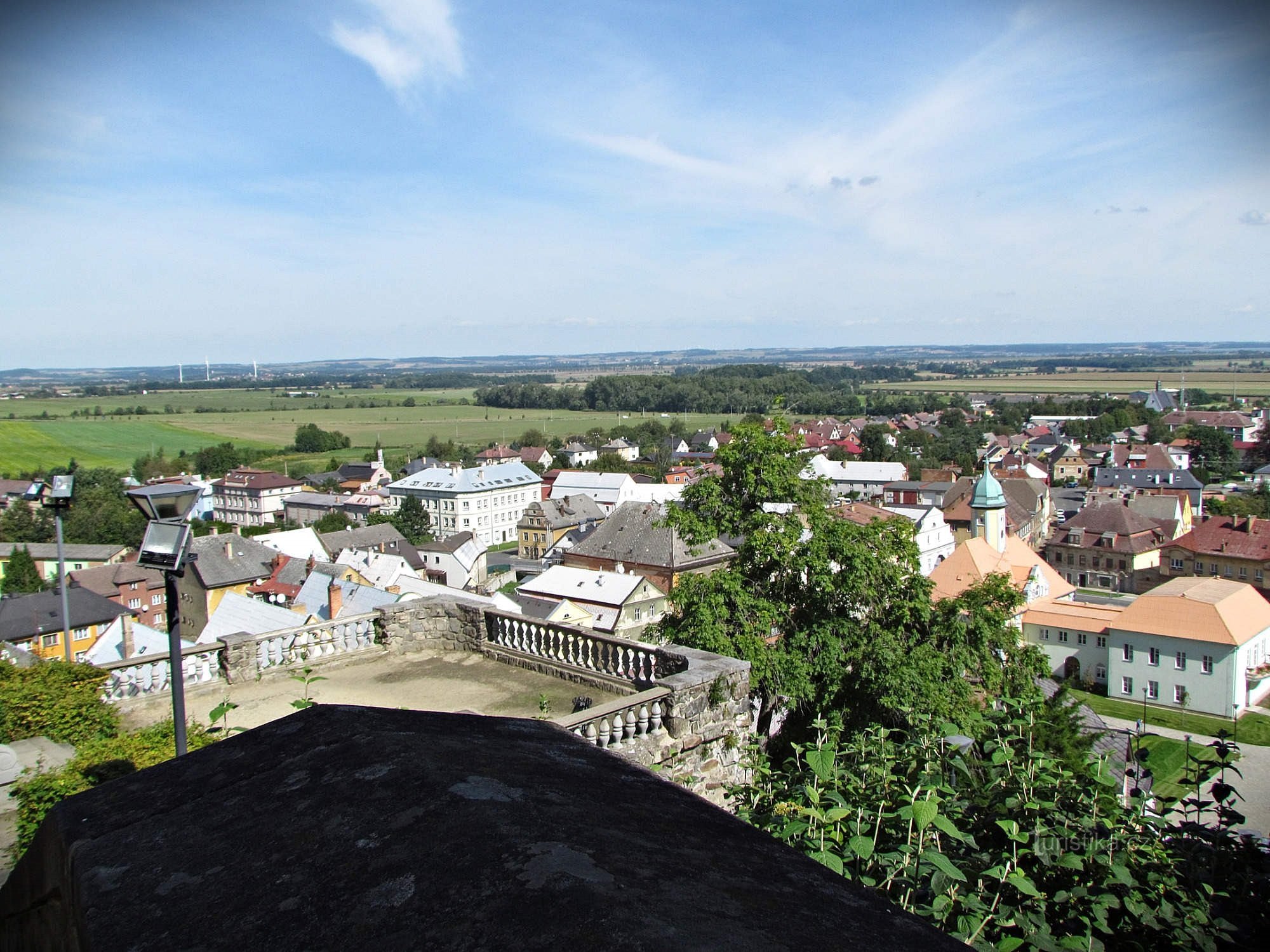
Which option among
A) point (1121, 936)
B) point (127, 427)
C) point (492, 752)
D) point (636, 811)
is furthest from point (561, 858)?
point (127, 427)

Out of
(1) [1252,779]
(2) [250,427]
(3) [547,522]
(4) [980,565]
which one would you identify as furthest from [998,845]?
(2) [250,427]

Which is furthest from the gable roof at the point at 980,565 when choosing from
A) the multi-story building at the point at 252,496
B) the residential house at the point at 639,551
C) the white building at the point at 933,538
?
the multi-story building at the point at 252,496

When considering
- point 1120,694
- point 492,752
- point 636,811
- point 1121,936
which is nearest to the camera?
point 636,811

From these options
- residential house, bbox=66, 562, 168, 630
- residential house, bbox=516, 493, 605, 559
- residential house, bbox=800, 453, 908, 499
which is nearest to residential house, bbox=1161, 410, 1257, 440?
residential house, bbox=800, 453, 908, 499

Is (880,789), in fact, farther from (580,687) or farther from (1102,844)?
(580,687)

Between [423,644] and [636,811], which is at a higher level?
[636,811]

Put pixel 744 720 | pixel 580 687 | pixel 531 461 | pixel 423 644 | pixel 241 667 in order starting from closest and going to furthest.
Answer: pixel 744 720
pixel 580 687
pixel 241 667
pixel 423 644
pixel 531 461
